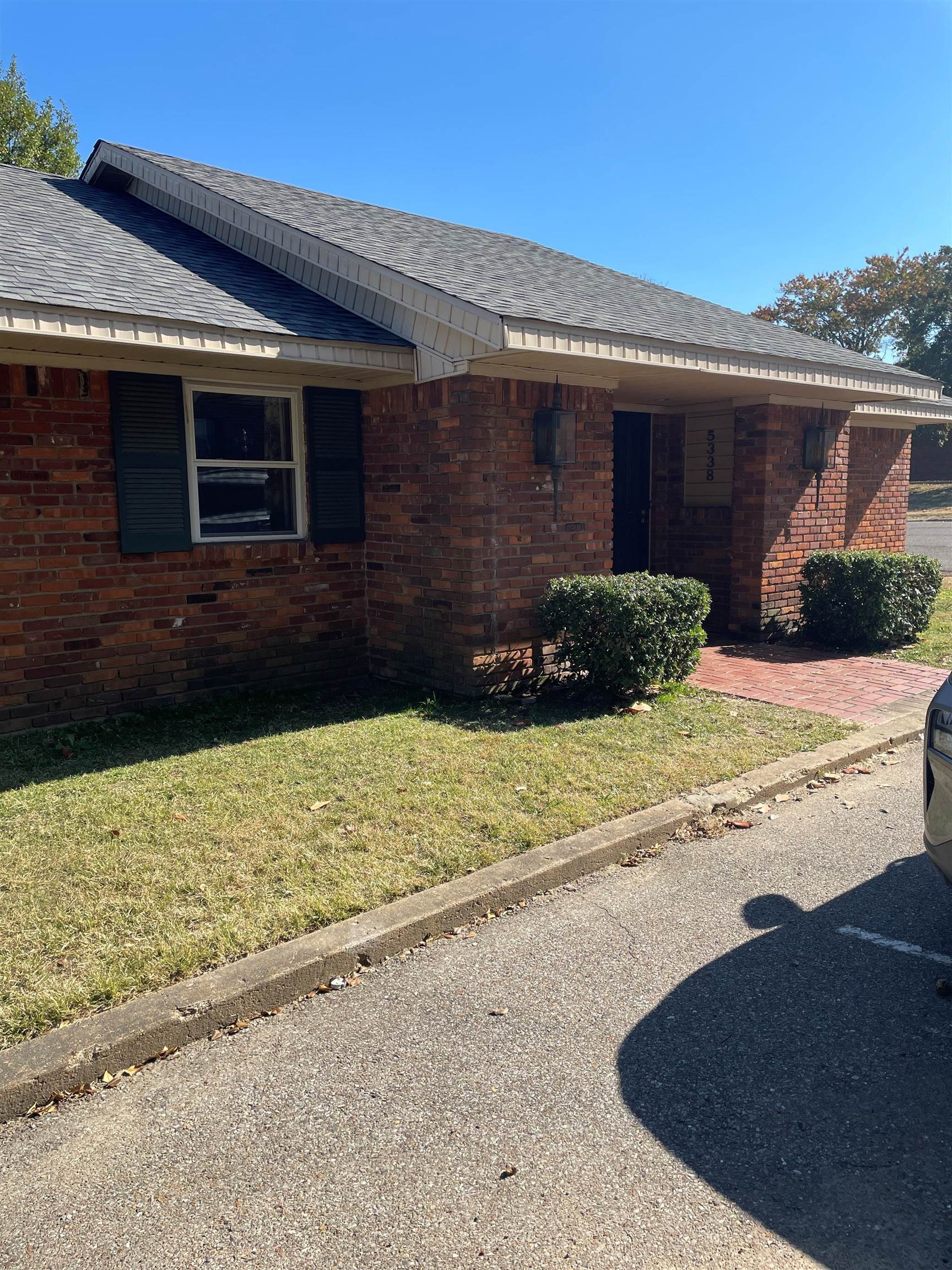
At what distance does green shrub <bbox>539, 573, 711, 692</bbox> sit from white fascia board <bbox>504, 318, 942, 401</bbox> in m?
1.73

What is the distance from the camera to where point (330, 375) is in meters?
7.64

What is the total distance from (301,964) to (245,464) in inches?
196

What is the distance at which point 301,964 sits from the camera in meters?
3.48

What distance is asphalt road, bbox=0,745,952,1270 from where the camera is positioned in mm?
2309

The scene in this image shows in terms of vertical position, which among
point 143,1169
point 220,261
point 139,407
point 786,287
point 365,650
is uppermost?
point 786,287

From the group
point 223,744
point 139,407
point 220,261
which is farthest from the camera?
point 220,261

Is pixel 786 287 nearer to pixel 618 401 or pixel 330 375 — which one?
pixel 618 401

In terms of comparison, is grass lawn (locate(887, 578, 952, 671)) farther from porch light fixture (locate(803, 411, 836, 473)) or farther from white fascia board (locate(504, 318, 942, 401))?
white fascia board (locate(504, 318, 942, 401))

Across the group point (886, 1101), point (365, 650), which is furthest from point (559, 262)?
point (886, 1101)

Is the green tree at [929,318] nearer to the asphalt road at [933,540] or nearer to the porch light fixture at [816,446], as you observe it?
the asphalt road at [933,540]

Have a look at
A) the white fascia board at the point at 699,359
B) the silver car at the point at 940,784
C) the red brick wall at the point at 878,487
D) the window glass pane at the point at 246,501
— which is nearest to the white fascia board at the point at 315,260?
the white fascia board at the point at 699,359

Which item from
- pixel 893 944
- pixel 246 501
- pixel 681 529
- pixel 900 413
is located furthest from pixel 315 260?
pixel 900 413

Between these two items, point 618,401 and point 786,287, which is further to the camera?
point 786,287

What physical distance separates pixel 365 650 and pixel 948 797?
5.87 meters
